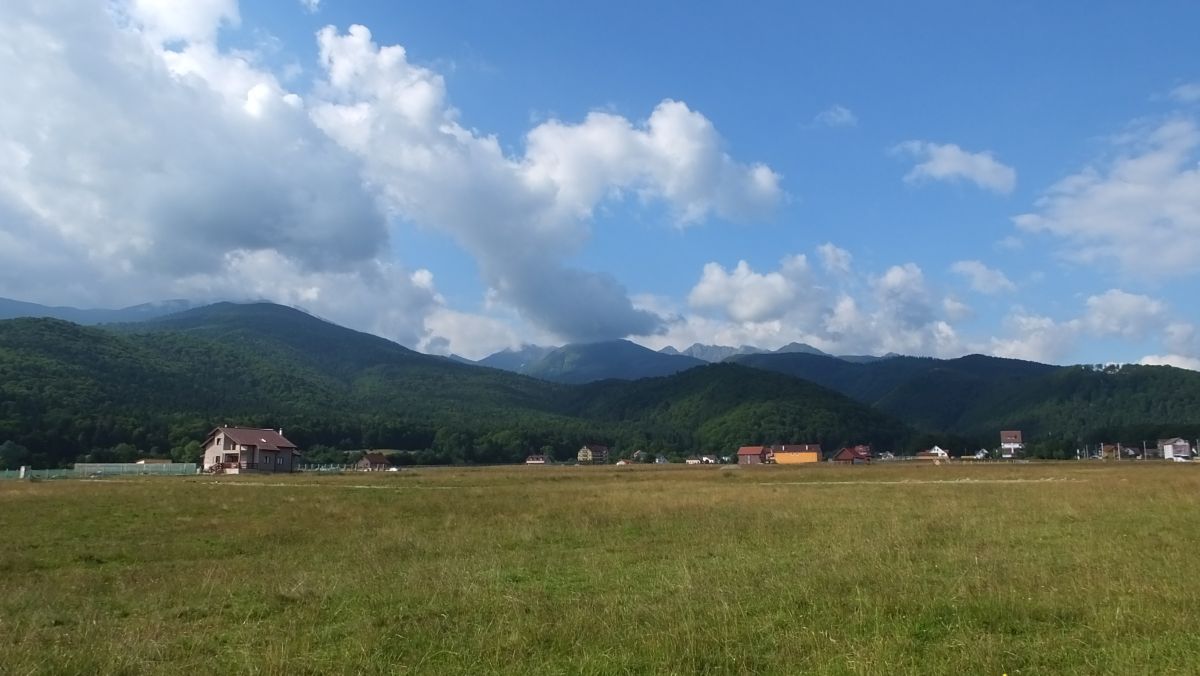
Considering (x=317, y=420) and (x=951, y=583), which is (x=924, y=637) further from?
(x=317, y=420)

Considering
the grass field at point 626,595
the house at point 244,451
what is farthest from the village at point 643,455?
the grass field at point 626,595

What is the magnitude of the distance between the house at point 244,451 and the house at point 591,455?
8438 centimetres

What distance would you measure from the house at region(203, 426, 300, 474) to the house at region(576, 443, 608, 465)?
84380mm

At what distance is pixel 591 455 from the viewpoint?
191 m

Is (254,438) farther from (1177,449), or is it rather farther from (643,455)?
(1177,449)

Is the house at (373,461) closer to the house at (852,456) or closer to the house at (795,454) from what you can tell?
the house at (795,454)

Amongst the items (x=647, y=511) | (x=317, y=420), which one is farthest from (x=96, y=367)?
(x=647, y=511)

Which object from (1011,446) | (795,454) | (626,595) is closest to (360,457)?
(795,454)

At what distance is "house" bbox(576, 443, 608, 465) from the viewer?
18625cm

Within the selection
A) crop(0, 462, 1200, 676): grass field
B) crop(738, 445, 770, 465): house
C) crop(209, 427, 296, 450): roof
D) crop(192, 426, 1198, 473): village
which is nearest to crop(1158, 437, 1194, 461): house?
crop(192, 426, 1198, 473): village

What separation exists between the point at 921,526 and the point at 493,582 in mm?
12799

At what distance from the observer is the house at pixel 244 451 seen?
4038 inches

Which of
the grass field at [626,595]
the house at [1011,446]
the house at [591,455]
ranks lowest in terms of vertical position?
the house at [591,455]

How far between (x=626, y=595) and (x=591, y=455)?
593 feet
